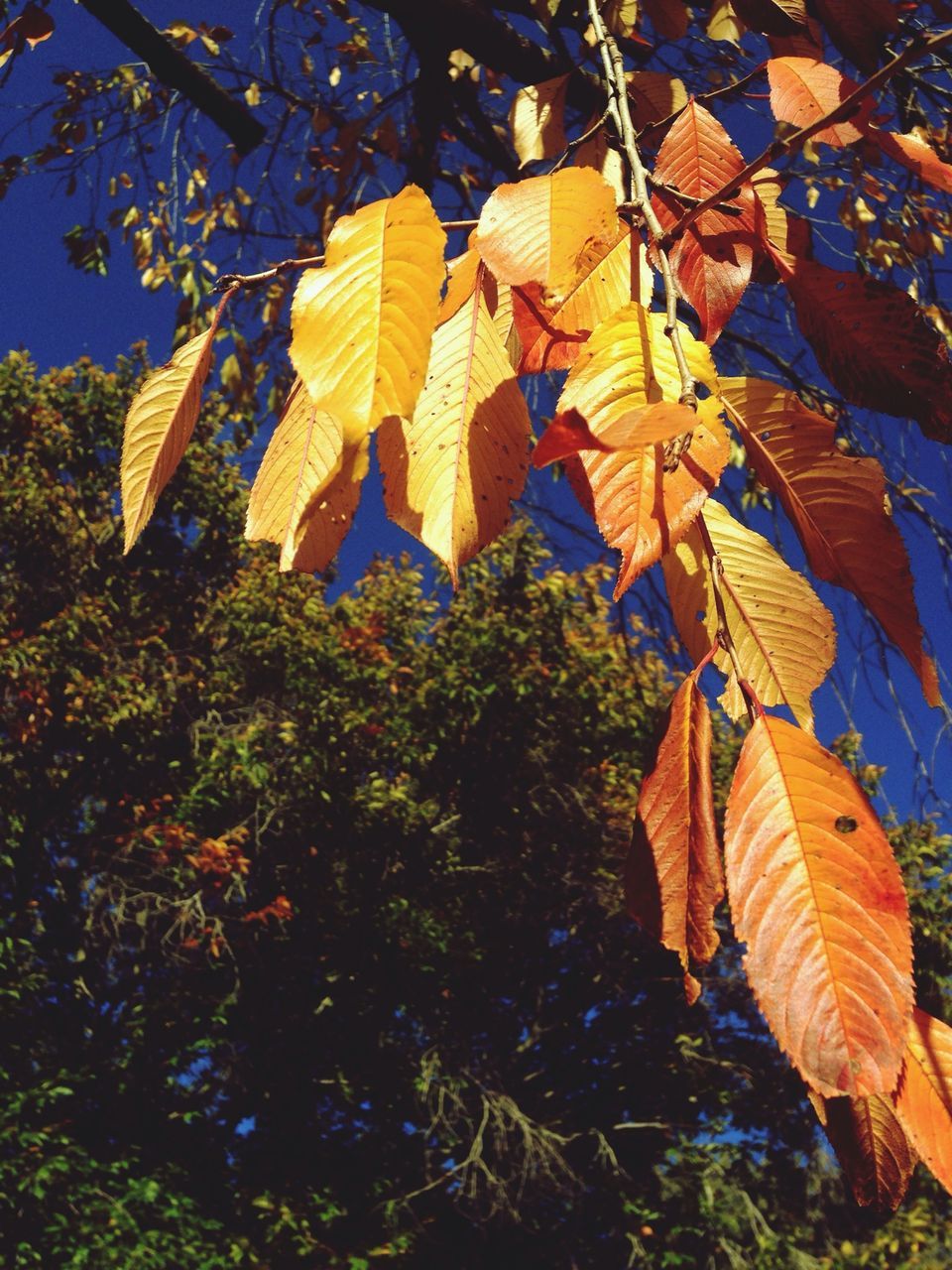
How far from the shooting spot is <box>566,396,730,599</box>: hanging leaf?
346mm

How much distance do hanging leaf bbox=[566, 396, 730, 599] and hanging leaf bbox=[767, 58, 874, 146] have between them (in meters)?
0.27

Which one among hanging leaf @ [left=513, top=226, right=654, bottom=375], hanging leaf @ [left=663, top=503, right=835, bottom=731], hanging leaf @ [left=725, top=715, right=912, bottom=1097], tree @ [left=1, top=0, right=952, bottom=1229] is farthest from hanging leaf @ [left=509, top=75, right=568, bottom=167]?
hanging leaf @ [left=725, top=715, right=912, bottom=1097]

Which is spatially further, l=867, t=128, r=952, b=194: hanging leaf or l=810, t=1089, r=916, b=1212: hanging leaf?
l=867, t=128, r=952, b=194: hanging leaf

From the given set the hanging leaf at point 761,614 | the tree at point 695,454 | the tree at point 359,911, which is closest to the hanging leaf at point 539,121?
the tree at point 695,454

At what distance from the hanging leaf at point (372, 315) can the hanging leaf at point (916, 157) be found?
0.85ft

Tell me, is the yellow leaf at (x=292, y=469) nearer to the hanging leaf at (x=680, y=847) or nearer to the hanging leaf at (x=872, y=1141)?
the hanging leaf at (x=680, y=847)

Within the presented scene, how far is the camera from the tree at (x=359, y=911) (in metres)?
6.44

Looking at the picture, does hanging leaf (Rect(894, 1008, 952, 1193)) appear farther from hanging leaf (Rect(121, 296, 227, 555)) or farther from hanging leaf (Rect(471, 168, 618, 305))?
hanging leaf (Rect(121, 296, 227, 555))

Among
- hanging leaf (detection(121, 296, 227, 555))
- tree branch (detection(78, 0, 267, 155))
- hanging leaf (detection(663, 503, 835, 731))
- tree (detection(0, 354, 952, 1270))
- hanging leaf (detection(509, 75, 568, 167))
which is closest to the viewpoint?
hanging leaf (detection(663, 503, 835, 731))

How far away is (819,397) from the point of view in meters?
2.67

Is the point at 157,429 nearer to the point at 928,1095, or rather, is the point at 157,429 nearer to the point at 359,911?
the point at 928,1095

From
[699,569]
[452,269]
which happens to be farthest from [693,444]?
[452,269]

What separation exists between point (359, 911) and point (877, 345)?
22.6 feet

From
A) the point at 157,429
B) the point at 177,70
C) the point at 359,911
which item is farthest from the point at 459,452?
the point at 359,911
